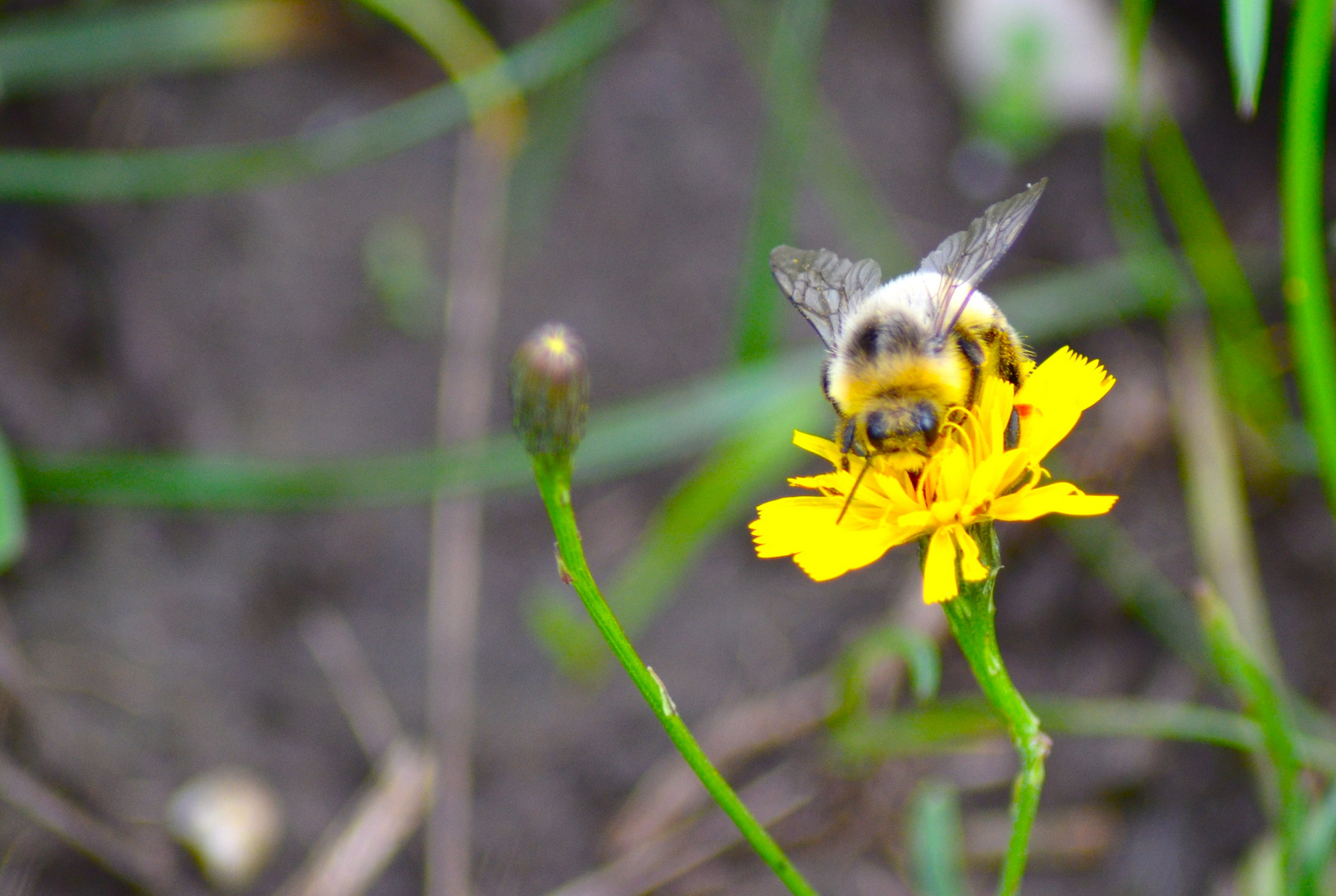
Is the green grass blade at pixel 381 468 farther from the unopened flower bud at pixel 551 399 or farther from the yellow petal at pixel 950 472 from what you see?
the unopened flower bud at pixel 551 399

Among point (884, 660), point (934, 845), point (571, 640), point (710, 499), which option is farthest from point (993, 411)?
point (571, 640)

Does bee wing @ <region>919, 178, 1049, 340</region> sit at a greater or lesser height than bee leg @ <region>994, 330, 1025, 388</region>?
greater

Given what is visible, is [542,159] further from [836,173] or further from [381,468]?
[381,468]

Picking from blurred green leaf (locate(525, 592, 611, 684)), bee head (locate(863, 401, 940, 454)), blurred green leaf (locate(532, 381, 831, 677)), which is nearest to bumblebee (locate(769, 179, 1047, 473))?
bee head (locate(863, 401, 940, 454))

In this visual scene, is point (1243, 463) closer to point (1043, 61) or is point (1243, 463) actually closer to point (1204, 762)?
point (1204, 762)

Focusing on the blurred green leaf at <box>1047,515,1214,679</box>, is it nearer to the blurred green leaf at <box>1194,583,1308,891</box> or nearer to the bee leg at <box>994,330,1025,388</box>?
the blurred green leaf at <box>1194,583,1308,891</box>

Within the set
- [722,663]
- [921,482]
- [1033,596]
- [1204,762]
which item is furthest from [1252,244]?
[921,482]

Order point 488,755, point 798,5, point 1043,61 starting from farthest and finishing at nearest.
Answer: point 1043,61 < point 488,755 < point 798,5
